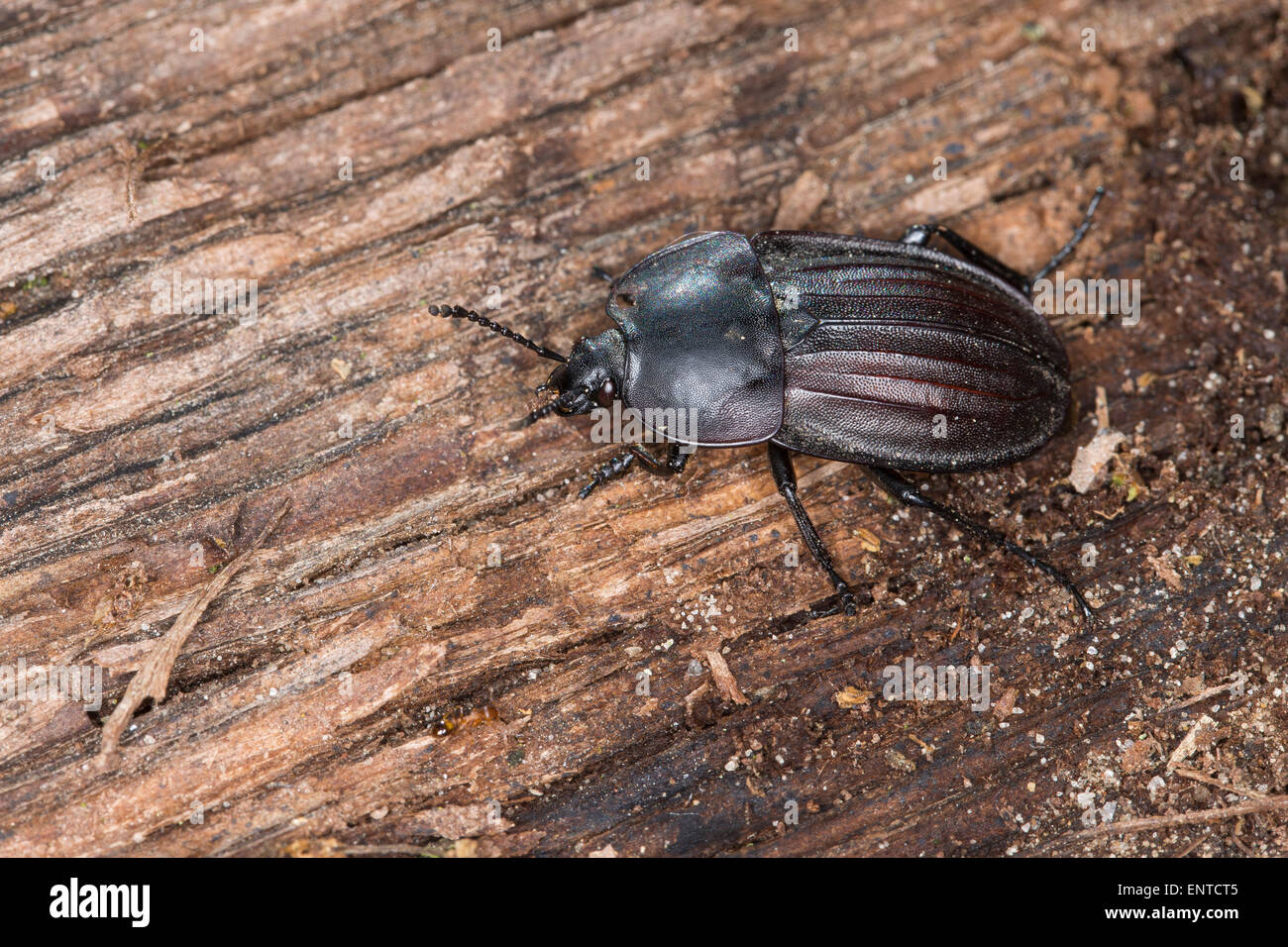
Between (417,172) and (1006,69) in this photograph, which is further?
(1006,69)

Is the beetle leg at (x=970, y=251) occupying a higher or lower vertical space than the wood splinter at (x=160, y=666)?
higher

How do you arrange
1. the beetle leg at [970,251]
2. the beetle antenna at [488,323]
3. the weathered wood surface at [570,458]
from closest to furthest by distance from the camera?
the weathered wood surface at [570,458] → the beetle antenna at [488,323] → the beetle leg at [970,251]

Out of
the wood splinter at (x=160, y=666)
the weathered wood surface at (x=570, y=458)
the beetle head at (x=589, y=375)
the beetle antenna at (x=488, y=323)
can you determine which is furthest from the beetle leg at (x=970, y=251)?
the wood splinter at (x=160, y=666)

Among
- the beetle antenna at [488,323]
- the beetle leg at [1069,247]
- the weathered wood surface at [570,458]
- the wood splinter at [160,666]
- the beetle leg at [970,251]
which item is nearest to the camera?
the wood splinter at [160,666]

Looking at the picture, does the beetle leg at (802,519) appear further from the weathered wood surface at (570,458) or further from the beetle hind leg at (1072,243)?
the beetle hind leg at (1072,243)
